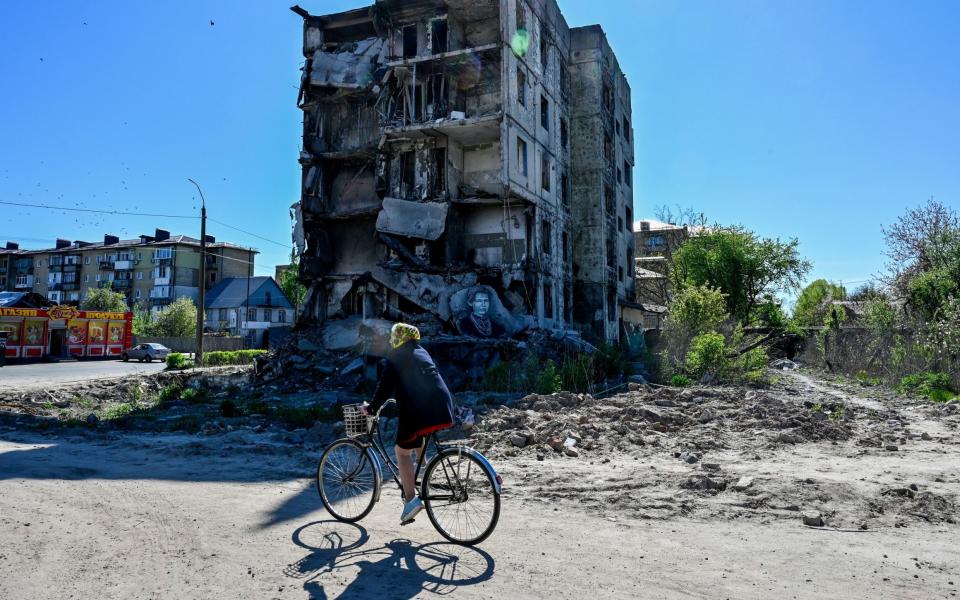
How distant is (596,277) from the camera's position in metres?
32.0

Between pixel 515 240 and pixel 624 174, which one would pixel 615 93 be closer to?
pixel 624 174

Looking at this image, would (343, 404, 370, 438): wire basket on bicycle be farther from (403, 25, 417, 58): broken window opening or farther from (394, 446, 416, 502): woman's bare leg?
(403, 25, 417, 58): broken window opening

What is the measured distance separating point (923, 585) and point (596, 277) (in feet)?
92.7

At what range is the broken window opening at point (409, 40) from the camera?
87.8 ft

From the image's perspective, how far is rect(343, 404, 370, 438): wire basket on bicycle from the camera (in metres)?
5.48

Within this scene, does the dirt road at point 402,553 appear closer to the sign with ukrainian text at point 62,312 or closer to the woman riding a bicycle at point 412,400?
the woman riding a bicycle at point 412,400

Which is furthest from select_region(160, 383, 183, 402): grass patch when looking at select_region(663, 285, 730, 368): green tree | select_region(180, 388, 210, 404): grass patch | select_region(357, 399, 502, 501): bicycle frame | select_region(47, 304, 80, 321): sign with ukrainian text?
select_region(47, 304, 80, 321): sign with ukrainian text

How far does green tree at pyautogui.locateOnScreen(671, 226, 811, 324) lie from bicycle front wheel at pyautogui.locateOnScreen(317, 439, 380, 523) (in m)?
39.3

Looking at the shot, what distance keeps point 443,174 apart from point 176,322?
47.7 metres

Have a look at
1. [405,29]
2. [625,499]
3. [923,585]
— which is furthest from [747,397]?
[405,29]

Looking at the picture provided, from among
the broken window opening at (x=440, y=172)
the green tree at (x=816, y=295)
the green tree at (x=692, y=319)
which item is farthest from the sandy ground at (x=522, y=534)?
the green tree at (x=816, y=295)

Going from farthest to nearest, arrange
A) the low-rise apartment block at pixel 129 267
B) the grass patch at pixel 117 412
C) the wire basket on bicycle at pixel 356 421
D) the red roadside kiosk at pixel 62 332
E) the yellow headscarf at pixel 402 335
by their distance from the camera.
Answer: the low-rise apartment block at pixel 129 267 → the red roadside kiosk at pixel 62 332 → the grass patch at pixel 117 412 → the wire basket on bicycle at pixel 356 421 → the yellow headscarf at pixel 402 335

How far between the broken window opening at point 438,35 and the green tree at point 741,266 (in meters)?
24.3

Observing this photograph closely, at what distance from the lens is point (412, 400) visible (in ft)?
16.7
